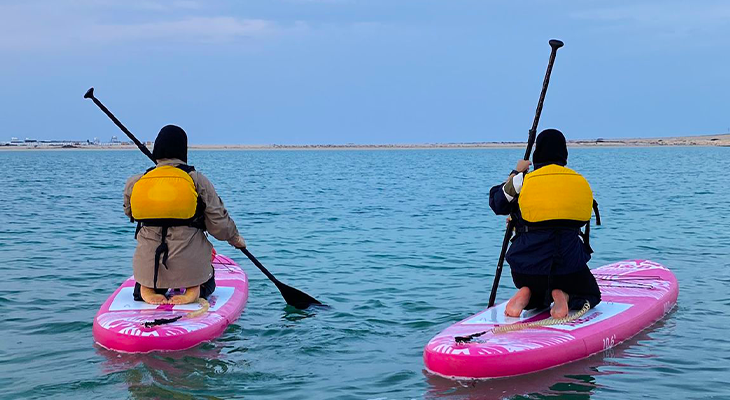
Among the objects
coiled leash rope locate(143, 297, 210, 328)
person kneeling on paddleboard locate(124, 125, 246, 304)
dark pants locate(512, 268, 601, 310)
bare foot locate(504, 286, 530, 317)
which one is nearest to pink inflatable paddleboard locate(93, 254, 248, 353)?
coiled leash rope locate(143, 297, 210, 328)

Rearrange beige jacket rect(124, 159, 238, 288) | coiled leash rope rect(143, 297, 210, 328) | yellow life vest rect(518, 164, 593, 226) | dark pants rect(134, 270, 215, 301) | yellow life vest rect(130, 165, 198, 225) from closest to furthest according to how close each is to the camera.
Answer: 1. yellow life vest rect(518, 164, 593, 226)
2. coiled leash rope rect(143, 297, 210, 328)
3. yellow life vest rect(130, 165, 198, 225)
4. beige jacket rect(124, 159, 238, 288)
5. dark pants rect(134, 270, 215, 301)

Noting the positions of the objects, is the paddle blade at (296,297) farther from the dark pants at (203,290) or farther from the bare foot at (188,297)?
the bare foot at (188,297)

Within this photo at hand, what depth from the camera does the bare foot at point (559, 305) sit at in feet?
22.6

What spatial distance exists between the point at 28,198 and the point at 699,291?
2140cm

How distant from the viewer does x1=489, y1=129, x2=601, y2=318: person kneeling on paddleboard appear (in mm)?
6656

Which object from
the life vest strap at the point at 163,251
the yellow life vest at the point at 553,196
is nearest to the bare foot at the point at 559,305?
the yellow life vest at the point at 553,196

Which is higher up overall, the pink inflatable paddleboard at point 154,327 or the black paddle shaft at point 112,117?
the black paddle shaft at point 112,117

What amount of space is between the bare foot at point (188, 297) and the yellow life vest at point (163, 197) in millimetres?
717

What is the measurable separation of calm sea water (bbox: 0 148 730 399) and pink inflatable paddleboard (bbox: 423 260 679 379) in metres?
0.12

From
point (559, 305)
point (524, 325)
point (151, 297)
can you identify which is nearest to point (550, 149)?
point (559, 305)

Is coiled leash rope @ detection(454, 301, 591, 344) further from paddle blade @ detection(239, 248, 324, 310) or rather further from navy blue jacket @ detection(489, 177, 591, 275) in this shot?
paddle blade @ detection(239, 248, 324, 310)

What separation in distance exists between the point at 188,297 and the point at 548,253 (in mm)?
3319

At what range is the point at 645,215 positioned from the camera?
19.1m

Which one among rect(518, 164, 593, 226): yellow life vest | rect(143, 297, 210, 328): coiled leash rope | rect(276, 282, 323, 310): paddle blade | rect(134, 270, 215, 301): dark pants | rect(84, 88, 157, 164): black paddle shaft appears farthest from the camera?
rect(276, 282, 323, 310): paddle blade
